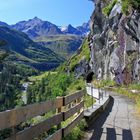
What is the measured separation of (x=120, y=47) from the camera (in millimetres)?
56719

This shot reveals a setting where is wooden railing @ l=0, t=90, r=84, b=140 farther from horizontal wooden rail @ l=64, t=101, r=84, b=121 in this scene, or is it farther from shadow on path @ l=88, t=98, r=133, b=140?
shadow on path @ l=88, t=98, r=133, b=140

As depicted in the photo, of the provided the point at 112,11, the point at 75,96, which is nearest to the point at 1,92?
the point at 112,11

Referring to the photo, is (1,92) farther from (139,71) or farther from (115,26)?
(139,71)

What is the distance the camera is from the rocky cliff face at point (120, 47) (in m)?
49.7

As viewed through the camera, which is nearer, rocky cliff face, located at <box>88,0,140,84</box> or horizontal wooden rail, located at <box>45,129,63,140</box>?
horizontal wooden rail, located at <box>45,129,63,140</box>

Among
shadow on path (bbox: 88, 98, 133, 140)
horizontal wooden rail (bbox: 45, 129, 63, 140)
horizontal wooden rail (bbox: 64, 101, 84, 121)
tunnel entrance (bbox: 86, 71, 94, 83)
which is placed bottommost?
shadow on path (bbox: 88, 98, 133, 140)

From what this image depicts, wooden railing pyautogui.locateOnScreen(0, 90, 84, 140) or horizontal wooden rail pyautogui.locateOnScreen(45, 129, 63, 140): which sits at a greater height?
wooden railing pyautogui.locateOnScreen(0, 90, 84, 140)

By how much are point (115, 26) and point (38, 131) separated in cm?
5596

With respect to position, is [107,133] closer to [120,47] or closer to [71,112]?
[71,112]

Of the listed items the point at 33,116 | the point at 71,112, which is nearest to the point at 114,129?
the point at 71,112

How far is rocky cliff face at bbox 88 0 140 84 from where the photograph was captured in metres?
49.7

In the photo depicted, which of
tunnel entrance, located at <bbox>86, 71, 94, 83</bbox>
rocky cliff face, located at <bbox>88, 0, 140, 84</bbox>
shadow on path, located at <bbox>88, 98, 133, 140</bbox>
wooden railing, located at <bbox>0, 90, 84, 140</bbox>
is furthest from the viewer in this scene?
tunnel entrance, located at <bbox>86, 71, 94, 83</bbox>

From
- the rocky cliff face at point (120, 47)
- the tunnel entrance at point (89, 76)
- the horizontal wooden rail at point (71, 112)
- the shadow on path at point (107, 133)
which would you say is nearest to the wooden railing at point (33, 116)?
the horizontal wooden rail at point (71, 112)

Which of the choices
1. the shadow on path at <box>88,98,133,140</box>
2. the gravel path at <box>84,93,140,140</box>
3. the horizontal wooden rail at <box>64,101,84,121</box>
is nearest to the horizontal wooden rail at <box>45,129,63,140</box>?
the horizontal wooden rail at <box>64,101,84,121</box>
